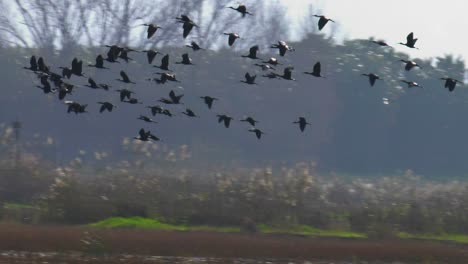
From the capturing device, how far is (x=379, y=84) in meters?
73.2

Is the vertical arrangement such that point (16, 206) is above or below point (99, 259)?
above

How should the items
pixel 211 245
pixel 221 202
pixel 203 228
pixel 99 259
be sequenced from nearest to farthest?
pixel 99 259
pixel 211 245
pixel 203 228
pixel 221 202

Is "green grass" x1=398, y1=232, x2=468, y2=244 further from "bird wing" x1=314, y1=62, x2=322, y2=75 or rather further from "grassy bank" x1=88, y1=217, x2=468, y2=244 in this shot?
"bird wing" x1=314, y1=62, x2=322, y2=75

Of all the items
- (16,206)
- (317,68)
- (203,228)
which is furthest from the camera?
(16,206)

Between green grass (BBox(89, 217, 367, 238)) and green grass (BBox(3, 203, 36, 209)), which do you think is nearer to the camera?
green grass (BBox(89, 217, 367, 238))

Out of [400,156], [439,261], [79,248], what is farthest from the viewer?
[400,156]

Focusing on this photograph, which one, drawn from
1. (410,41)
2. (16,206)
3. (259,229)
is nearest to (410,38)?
(410,41)

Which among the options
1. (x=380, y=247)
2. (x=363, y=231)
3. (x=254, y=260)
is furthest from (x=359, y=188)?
(x=254, y=260)

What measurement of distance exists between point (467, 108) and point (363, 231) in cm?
4523

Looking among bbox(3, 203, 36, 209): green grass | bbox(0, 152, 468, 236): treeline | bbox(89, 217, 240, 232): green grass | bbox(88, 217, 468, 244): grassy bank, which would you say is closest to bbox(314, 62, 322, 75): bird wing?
bbox(88, 217, 468, 244): grassy bank

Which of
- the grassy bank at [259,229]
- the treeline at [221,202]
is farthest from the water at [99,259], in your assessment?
the treeline at [221,202]

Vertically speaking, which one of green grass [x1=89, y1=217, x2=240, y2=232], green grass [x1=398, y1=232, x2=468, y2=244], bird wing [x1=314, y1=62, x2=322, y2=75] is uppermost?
bird wing [x1=314, y1=62, x2=322, y2=75]

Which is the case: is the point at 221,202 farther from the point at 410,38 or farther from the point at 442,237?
the point at 410,38

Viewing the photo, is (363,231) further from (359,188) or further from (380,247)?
(359,188)
